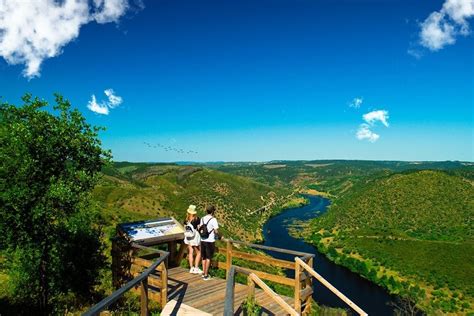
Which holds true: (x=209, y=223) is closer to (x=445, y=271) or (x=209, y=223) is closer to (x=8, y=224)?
(x=8, y=224)

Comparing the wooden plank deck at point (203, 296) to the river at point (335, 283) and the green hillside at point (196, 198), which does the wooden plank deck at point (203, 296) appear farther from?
the river at point (335, 283)

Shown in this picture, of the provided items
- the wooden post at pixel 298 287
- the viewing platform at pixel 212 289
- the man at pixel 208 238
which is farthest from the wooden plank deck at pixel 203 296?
the man at pixel 208 238

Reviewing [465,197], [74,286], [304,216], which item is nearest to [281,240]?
[304,216]

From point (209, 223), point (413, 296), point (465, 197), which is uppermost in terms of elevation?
point (209, 223)

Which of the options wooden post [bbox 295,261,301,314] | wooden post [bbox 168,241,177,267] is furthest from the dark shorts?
wooden post [bbox 295,261,301,314]

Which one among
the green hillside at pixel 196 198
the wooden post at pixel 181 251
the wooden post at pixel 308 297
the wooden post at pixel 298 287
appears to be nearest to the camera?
→ the wooden post at pixel 298 287

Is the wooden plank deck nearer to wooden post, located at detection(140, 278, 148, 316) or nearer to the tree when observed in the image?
wooden post, located at detection(140, 278, 148, 316)

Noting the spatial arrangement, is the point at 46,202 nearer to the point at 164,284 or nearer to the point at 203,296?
the point at 164,284
